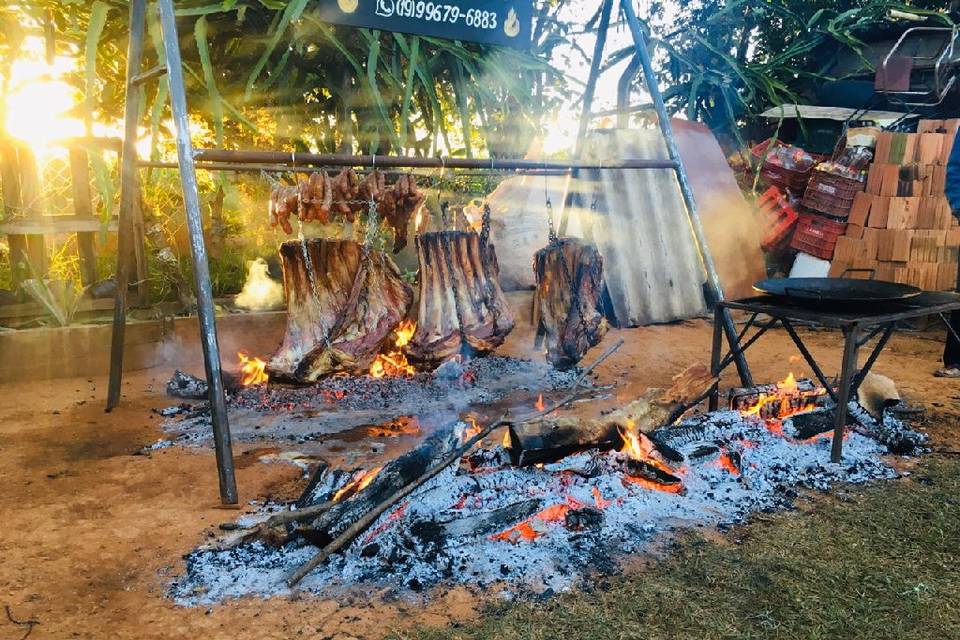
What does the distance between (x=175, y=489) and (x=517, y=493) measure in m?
1.99

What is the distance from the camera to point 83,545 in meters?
3.08

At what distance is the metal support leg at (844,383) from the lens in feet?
11.8

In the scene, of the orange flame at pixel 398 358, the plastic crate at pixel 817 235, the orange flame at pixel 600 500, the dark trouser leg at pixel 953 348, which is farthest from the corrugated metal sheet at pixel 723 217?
the orange flame at pixel 600 500

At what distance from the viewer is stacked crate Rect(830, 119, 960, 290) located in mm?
8180

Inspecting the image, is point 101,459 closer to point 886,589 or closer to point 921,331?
point 886,589

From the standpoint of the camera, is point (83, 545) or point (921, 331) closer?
point (83, 545)

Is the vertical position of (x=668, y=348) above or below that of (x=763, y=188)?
below

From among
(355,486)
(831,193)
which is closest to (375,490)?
(355,486)

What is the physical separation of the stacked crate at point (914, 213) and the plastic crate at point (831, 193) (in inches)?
11.0

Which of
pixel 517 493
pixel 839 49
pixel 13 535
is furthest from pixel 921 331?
pixel 13 535

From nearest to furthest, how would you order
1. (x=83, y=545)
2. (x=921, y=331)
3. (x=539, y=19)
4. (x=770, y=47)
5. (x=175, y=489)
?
1. (x=83, y=545)
2. (x=175, y=489)
3. (x=921, y=331)
4. (x=539, y=19)
5. (x=770, y=47)

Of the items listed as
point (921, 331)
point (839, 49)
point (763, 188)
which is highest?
point (839, 49)

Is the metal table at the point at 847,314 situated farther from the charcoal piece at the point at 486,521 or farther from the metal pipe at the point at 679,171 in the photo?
the charcoal piece at the point at 486,521

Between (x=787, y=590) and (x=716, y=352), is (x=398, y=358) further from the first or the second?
(x=787, y=590)
